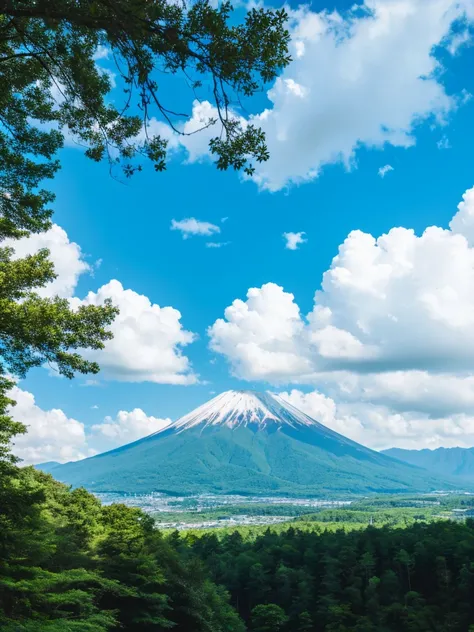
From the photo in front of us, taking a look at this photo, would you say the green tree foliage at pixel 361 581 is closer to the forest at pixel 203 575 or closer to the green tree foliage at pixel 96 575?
the forest at pixel 203 575

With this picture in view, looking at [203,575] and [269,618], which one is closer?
[203,575]

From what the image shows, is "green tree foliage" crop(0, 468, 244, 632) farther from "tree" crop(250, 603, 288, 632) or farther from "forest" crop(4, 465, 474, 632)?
"tree" crop(250, 603, 288, 632)

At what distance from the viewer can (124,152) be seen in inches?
238

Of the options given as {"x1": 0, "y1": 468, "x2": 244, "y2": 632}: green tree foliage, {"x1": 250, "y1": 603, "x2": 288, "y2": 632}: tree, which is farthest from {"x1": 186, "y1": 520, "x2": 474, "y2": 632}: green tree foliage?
{"x1": 0, "y1": 468, "x2": 244, "y2": 632}: green tree foliage

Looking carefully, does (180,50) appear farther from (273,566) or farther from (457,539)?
(273,566)

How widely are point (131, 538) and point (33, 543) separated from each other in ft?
43.2

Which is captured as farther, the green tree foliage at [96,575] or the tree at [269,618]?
the tree at [269,618]

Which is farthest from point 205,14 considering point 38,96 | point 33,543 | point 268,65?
point 33,543

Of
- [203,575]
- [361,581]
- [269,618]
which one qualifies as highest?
[203,575]

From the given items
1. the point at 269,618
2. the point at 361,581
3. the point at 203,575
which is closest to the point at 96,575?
the point at 203,575

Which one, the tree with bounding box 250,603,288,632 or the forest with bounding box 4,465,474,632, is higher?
the forest with bounding box 4,465,474,632

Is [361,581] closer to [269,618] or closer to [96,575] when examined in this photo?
[269,618]

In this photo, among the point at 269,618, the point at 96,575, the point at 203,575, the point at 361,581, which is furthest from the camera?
the point at 361,581

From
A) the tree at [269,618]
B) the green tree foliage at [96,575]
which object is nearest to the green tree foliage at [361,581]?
the tree at [269,618]
